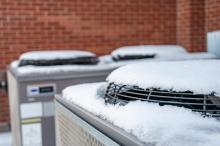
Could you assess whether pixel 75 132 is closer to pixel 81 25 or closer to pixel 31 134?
pixel 31 134

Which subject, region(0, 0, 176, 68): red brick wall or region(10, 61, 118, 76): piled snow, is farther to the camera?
region(0, 0, 176, 68): red brick wall

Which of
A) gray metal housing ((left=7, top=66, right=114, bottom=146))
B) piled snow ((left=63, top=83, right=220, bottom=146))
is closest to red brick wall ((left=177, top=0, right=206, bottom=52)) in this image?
gray metal housing ((left=7, top=66, right=114, bottom=146))

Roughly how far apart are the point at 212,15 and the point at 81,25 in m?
1.82

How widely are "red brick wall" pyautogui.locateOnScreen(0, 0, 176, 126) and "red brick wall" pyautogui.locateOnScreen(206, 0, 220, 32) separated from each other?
68cm

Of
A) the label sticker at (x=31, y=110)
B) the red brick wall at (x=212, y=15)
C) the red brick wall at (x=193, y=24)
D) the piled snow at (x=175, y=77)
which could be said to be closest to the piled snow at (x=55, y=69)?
the label sticker at (x=31, y=110)

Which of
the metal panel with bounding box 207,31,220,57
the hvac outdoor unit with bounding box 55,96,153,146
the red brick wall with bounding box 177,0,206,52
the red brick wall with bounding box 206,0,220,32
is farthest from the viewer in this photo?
the red brick wall with bounding box 177,0,206,52

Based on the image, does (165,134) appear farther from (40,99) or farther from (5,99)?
(5,99)

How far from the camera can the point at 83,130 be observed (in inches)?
54.5

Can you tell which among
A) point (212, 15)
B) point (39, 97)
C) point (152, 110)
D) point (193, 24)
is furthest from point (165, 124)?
point (193, 24)

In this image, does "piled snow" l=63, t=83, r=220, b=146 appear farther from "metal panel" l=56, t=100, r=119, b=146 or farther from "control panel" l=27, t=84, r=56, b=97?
"control panel" l=27, t=84, r=56, b=97

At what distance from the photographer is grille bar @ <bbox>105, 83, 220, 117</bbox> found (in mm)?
1071

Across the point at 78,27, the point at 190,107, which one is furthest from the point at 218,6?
the point at 190,107

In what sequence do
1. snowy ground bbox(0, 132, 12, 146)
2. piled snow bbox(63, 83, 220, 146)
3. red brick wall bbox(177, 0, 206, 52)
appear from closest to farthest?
1. piled snow bbox(63, 83, 220, 146)
2. snowy ground bbox(0, 132, 12, 146)
3. red brick wall bbox(177, 0, 206, 52)

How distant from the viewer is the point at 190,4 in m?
5.30
